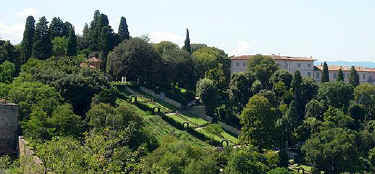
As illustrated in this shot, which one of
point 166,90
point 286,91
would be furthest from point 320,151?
point 166,90

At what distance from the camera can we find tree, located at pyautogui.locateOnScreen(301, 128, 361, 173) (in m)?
55.0

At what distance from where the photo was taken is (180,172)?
42.1 meters

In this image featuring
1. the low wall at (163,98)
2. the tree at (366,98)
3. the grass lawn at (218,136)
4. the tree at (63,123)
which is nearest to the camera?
the tree at (63,123)

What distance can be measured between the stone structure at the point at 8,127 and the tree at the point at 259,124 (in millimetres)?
25248

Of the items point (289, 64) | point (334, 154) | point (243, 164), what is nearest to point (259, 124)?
point (334, 154)

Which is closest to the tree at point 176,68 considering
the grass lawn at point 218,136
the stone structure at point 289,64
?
the grass lawn at point 218,136

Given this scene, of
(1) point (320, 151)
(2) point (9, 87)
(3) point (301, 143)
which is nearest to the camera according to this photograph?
(2) point (9, 87)

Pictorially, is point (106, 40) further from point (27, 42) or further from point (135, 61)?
point (27, 42)

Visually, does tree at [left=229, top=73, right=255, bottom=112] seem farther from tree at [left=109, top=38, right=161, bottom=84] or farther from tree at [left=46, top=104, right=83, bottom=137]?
tree at [left=46, top=104, right=83, bottom=137]

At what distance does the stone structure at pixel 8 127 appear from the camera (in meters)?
38.1

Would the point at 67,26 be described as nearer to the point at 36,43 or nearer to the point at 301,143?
the point at 36,43

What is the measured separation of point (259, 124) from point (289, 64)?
1608 inches

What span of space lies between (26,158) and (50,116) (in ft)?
57.7

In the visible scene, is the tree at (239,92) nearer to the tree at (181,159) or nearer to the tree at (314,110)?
the tree at (314,110)
